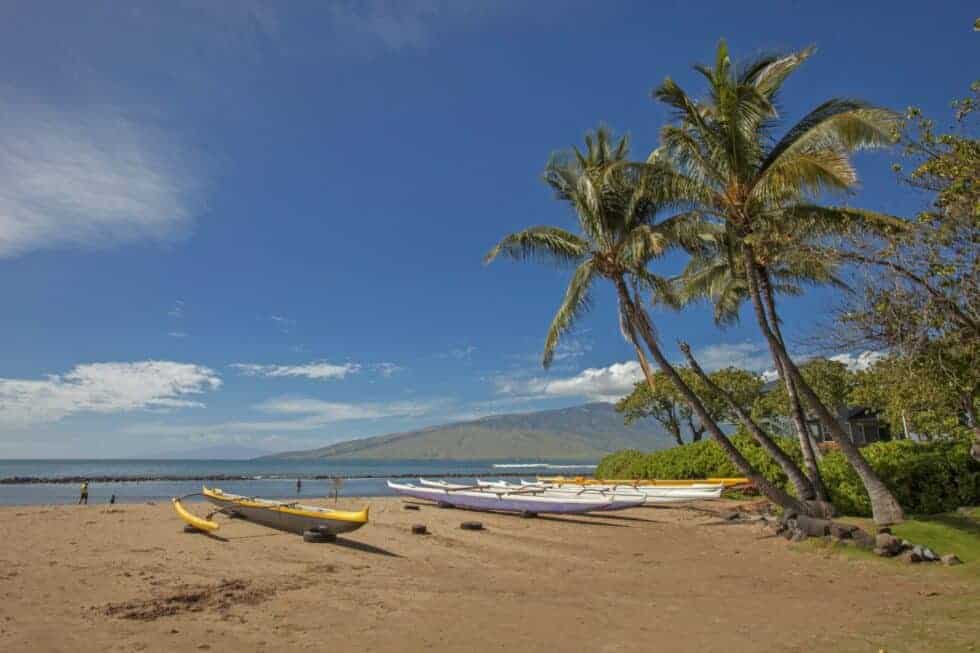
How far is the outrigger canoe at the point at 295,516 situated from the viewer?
40.3 feet

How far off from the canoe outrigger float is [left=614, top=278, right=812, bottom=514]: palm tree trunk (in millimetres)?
7971

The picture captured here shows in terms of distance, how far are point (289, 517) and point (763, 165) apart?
43.5ft

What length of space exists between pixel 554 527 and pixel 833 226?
1012 cm

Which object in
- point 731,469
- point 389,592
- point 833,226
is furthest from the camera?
point 731,469

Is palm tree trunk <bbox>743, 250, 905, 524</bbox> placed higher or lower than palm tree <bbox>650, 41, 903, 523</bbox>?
lower

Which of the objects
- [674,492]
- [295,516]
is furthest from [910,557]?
[295,516]

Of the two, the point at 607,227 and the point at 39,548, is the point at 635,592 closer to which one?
the point at 607,227

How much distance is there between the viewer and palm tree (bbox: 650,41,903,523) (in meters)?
11.7

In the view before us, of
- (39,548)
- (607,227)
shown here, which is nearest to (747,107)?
(607,227)

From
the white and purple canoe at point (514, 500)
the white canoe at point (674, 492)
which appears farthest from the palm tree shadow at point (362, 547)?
the white canoe at point (674, 492)

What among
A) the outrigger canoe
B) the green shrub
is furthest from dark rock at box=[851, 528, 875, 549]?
the outrigger canoe

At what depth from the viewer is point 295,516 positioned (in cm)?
1317

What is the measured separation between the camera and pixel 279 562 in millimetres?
10375

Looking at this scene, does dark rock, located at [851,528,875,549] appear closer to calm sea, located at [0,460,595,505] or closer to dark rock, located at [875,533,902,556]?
dark rock, located at [875,533,902,556]
